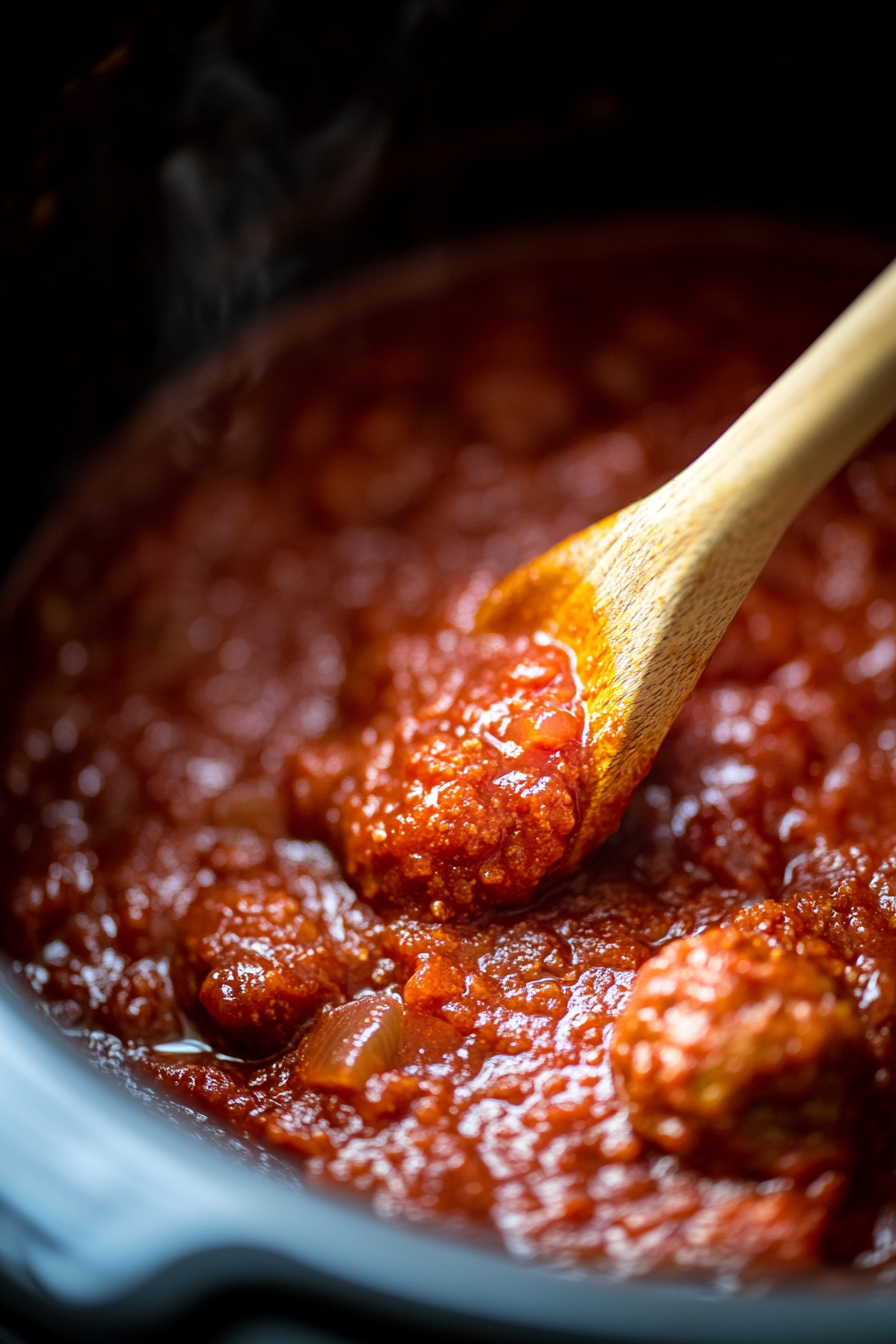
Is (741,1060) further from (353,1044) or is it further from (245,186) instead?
(245,186)

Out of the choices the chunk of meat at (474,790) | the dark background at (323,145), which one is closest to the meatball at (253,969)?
the chunk of meat at (474,790)

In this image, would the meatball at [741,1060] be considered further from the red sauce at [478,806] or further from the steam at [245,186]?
the steam at [245,186]

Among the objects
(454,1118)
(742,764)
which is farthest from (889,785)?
(454,1118)

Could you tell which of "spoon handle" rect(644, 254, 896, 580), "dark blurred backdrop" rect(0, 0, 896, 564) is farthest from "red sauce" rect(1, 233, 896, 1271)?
"spoon handle" rect(644, 254, 896, 580)

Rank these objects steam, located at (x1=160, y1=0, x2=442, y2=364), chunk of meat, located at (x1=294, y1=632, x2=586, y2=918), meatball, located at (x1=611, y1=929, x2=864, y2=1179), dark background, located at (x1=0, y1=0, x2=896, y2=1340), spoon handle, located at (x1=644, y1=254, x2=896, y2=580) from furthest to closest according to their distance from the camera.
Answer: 1. steam, located at (x1=160, y1=0, x2=442, y2=364)
2. dark background, located at (x1=0, y1=0, x2=896, y2=1340)
3. chunk of meat, located at (x1=294, y1=632, x2=586, y2=918)
4. spoon handle, located at (x1=644, y1=254, x2=896, y2=580)
5. meatball, located at (x1=611, y1=929, x2=864, y2=1179)

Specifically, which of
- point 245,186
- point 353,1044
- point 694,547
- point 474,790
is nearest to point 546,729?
point 474,790

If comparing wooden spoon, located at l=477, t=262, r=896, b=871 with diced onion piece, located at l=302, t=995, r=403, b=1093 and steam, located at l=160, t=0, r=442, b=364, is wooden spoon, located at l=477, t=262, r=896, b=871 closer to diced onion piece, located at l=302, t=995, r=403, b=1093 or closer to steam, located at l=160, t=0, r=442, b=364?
diced onion piece, located at l=302, t=995, r=403, b=1093
